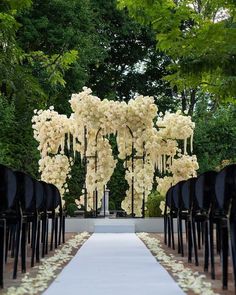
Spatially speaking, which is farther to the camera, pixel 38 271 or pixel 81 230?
pixel 81 230

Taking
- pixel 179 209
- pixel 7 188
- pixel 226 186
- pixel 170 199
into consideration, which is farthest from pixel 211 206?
pixel 170 199

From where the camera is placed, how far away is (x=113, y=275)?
7.39 meters

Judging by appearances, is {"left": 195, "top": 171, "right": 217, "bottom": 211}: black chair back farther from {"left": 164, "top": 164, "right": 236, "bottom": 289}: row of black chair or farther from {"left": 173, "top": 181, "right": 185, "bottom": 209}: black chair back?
{"left": 173, "top": 181, "right": 185, "bottom": 209}: black chair back

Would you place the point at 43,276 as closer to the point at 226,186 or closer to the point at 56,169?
the point at 226,186

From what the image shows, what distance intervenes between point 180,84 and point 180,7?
1.42 meters

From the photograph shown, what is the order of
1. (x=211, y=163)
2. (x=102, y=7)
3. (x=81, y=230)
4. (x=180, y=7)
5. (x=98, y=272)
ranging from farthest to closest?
(x=102, y=7)
(x=211, y=163)
(x=81, y=230)
(x=180, y=7)
(x=98, y=272)

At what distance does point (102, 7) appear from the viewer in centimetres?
3219

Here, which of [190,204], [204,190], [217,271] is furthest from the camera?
[190,204]

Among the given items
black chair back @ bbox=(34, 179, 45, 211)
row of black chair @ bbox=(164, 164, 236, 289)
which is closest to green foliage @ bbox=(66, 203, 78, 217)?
row of black chair @ bbox=(164, 164, 236, 289)

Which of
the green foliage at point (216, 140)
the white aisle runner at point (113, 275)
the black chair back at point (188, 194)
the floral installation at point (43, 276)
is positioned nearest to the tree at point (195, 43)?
the white aisle runner at point (113, 275)

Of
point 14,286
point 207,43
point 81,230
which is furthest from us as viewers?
point 81,230

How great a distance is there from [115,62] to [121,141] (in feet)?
58.1

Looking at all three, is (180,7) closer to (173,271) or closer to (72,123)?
(72,123)

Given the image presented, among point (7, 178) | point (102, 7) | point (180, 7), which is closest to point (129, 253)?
point (7, 178)
